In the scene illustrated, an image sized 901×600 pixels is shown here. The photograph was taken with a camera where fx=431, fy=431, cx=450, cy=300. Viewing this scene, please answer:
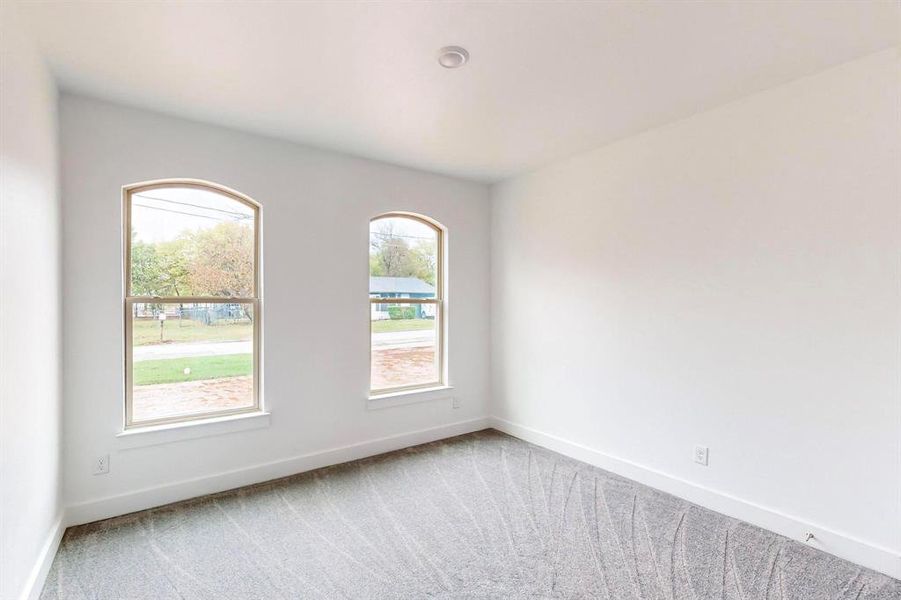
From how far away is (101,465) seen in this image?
2.68 meters

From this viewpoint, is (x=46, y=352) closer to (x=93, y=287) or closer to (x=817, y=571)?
(x=93, y=287)

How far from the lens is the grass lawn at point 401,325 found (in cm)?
399

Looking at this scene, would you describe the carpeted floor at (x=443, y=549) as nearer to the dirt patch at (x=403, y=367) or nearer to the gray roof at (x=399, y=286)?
the dirt patch at (x=403, y=367)

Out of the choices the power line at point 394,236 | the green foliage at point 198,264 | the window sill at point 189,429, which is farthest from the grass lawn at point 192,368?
the power line at point 394,236

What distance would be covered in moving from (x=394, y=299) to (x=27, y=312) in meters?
2.55

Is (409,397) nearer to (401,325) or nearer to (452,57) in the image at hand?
(401,325)

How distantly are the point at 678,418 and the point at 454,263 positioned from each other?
Answer: 242 centimetres

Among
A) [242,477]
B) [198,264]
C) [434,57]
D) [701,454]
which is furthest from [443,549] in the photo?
[434,57]

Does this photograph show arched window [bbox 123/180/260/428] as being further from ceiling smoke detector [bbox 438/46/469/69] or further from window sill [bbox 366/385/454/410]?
ceiling smoke detector [bbox 438/46/469/69]

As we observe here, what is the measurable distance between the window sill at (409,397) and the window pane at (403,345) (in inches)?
4.3

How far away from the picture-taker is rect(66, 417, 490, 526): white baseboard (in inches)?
105

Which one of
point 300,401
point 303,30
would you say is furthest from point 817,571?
point 303,30

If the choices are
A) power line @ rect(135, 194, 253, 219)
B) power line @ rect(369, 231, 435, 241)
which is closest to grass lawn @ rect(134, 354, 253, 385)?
power line @ rect(135, 194, 253, 219)

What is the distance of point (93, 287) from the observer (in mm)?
2678
